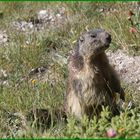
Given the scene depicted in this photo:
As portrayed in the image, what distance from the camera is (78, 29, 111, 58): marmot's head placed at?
5309 mm

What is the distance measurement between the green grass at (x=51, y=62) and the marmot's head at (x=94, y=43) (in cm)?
67

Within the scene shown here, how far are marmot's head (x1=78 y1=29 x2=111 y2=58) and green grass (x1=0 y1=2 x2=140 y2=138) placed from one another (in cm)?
67

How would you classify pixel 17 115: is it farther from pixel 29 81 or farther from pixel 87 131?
pixel 87 131

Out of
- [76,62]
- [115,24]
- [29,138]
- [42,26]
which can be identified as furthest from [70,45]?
[29,138]

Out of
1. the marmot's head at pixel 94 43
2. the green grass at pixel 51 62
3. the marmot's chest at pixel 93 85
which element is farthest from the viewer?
the marmot's chest at pixel 93 85

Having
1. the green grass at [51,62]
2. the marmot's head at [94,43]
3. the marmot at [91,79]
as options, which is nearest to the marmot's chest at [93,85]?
the marmot at [91,79]

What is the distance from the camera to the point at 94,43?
5453 mm

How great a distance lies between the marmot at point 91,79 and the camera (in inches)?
214

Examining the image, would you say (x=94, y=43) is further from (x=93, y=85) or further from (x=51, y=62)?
(x=51, y=62)

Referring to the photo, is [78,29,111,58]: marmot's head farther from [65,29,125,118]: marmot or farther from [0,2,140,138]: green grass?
[0,2,140,138]: green grass

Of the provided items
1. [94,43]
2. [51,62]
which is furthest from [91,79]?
[51,62]

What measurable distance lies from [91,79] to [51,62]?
6.67ft

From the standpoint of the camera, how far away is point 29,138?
4.35m

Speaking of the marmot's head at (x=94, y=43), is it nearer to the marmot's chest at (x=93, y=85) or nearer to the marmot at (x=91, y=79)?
Result: the marmot at (x=91, y=79)
